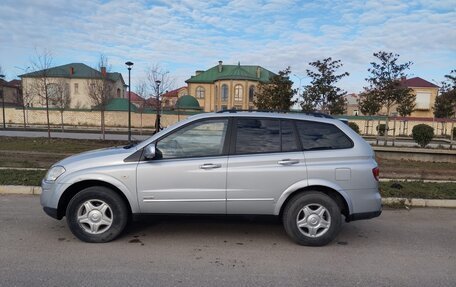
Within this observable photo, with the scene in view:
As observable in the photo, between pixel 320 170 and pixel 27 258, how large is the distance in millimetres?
3596

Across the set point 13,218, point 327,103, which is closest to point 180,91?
point 327,103

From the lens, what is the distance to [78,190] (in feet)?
16.6

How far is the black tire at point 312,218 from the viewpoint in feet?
16.1

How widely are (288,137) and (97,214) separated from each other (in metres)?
2.63

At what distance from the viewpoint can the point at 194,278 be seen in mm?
3951

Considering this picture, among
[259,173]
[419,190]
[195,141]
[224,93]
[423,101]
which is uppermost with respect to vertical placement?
[224,93]

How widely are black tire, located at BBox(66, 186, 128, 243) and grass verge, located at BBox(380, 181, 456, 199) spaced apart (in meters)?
5.26

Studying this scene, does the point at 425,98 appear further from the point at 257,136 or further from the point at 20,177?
the point at 257,136

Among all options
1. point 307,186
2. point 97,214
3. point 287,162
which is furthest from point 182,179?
point 307,186

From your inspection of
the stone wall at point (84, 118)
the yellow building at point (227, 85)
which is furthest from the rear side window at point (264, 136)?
the yellow building at point (227, 85)

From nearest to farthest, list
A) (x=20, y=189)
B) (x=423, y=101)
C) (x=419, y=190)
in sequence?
(x=20, y=189)
(x=419, y=190)
(x=423, y=101)

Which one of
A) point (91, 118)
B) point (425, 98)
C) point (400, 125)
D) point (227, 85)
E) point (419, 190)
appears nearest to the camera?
point (419, 190)

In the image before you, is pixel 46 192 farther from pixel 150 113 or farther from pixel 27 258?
pixel 150 113

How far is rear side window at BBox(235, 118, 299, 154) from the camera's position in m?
4.99
